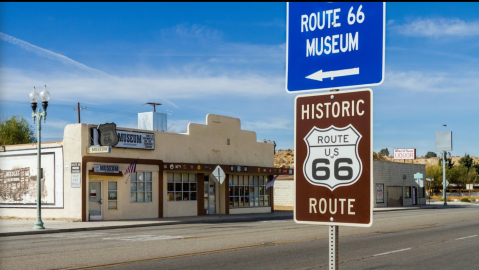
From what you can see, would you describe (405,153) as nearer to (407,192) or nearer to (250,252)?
(407,192)

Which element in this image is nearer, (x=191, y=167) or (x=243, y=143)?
(x=191, y=167)

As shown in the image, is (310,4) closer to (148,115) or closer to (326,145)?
(326,145)

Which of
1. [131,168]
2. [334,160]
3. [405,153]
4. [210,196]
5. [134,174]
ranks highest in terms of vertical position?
[334,160]

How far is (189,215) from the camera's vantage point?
112ft

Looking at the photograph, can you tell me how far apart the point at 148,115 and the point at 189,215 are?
6.80 m

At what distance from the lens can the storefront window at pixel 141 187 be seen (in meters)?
31.1

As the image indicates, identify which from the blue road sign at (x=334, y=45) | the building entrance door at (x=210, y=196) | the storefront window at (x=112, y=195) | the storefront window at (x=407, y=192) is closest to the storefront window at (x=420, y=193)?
the storefront window at (x=407, y=192)

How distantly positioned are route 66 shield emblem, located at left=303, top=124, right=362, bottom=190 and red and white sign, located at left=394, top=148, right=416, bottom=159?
2913 inches

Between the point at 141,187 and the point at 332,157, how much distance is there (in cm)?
2858

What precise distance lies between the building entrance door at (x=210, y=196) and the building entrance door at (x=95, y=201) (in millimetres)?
8122

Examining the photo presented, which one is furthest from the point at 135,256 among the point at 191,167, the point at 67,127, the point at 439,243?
the point at 191,167

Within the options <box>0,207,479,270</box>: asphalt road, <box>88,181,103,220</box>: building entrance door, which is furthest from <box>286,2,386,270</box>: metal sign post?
<box>88,181,103,220</box>: building entrance door

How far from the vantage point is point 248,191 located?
129 ft

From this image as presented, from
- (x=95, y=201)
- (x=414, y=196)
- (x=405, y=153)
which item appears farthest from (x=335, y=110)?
(x=405, y=153)
